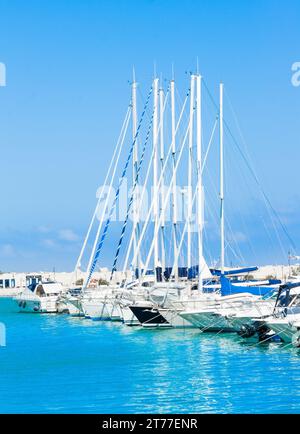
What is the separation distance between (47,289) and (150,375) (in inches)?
2440

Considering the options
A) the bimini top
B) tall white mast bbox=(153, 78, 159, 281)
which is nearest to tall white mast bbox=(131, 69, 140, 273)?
tall white mast bbox=(153, 78, 159, 281)

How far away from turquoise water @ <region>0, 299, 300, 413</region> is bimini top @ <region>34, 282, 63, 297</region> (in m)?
42.9

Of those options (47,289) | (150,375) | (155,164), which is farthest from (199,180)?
(47,289)

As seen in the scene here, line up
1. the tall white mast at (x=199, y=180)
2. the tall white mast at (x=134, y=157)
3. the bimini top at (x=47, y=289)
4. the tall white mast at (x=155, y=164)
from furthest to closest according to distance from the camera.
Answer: the bimini top at (x=47, y=289)
the tall white mast at (x=134, y=157)
the tall white mast at (x=155, y=164)
the tall white mast at (x=199, y=180)

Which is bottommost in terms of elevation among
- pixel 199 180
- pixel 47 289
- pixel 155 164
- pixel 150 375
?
pixel 150 375

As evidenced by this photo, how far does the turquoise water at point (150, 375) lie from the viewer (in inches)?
1088

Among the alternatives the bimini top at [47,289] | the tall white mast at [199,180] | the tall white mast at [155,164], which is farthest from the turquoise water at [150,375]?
the bimini top at [47,289]

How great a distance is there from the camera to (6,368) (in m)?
38.3

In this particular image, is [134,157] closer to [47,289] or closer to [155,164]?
[155,164]

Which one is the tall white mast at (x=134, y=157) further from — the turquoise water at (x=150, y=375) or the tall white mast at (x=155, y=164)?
the turquoise water at (x=150, y=375)

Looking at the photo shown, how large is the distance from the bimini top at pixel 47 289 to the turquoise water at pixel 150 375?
42.9 m

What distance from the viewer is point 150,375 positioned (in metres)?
33.9

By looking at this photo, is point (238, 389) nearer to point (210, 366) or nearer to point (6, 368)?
point (210, 366)
